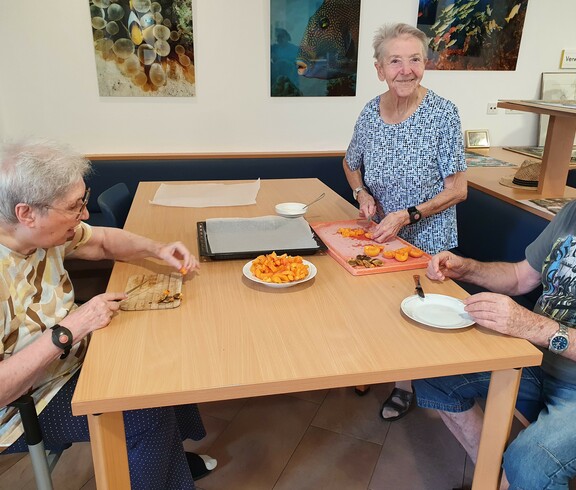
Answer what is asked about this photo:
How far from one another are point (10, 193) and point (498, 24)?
11.0 ft

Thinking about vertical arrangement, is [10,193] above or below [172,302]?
above

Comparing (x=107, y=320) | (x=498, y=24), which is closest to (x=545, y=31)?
(x=498, y=24)

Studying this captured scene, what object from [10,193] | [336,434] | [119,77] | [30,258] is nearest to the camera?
[10,193]

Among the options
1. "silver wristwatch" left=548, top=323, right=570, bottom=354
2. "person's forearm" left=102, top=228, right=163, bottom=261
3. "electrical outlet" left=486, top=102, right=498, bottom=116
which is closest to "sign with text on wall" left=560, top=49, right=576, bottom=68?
"electrical outlet" left=486, top=102, right=498, bottom=116

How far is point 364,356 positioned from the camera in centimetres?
103

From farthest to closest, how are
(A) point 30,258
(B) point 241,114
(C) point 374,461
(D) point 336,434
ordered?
1. (B) point 241,114
2. (D) point 336,434
3. (C) point 374,461
4. (A) point 30,258

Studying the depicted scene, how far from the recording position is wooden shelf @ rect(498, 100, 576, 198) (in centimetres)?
218

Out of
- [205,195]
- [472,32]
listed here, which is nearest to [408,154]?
[205,195]

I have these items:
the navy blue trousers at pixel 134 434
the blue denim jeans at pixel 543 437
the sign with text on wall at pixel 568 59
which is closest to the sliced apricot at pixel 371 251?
the blue denim jeans at pixel 543 437

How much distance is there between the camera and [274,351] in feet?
3.42

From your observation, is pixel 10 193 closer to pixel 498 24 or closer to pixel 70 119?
pixel 70 119

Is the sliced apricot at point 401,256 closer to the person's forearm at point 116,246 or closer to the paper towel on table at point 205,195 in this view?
the person's forearm at point 116,246

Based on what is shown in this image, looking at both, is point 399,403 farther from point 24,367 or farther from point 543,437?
point 24,367

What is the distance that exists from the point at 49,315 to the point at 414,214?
124cm
